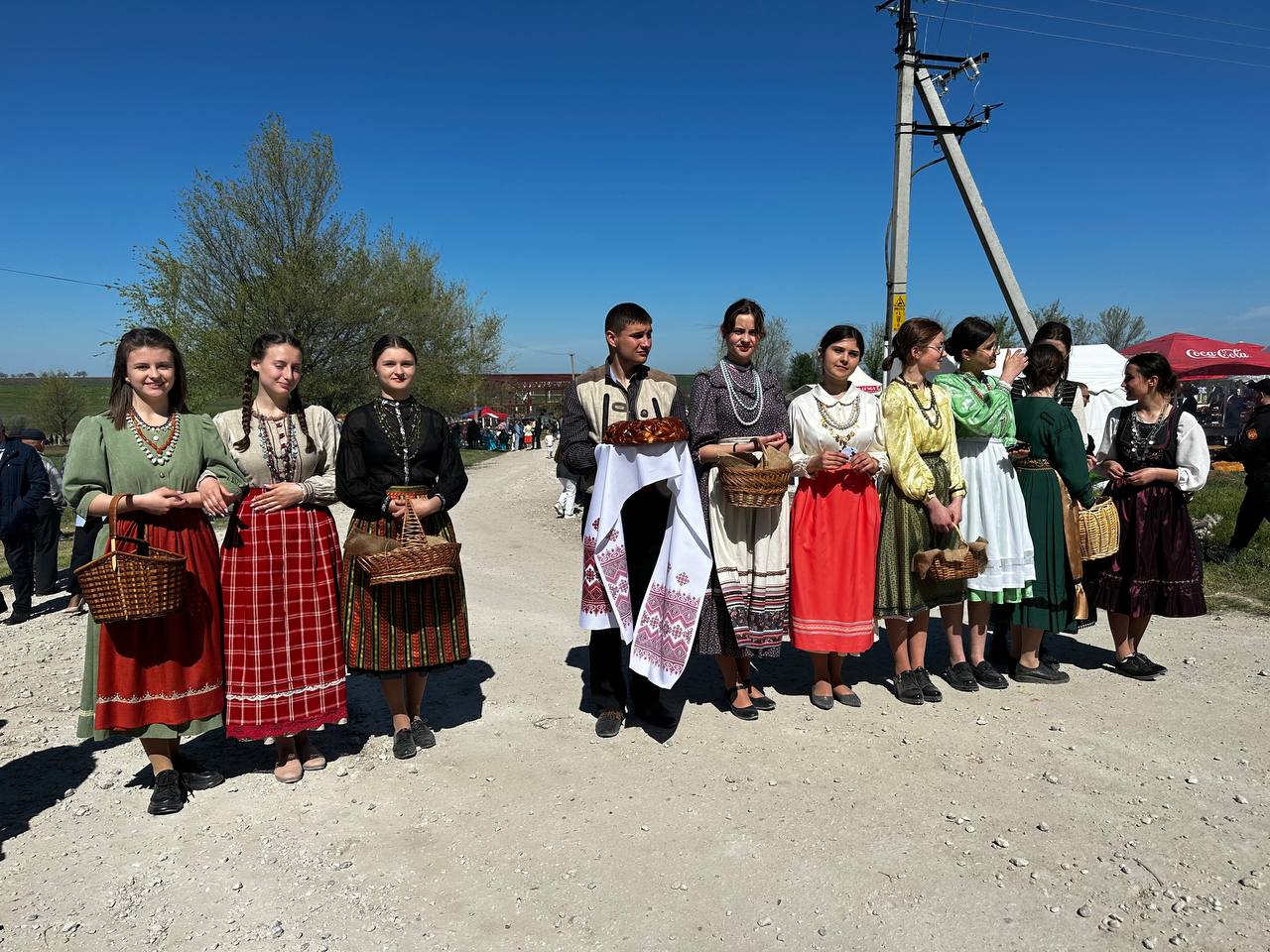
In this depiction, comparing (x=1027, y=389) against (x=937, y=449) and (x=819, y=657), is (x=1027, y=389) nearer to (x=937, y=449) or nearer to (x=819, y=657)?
(x=937, y=449)

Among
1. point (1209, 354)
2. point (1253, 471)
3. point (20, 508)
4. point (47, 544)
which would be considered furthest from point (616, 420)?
point (1209, 354)

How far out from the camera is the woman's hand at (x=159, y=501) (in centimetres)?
317

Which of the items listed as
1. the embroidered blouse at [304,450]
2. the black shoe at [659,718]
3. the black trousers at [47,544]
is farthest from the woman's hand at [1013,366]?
the black trousers at [47,544]

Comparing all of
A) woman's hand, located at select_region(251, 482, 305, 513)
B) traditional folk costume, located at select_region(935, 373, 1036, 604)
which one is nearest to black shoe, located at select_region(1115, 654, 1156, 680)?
traditional folk costume, located at select_region(935, 373, 1036, 604)

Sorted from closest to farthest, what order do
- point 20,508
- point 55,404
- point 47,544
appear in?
1. point 20,508
2. point 47,544
3. point 55,404

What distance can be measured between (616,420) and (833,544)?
1379mm

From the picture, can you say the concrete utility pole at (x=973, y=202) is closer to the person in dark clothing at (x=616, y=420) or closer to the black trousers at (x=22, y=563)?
the person in dark clothing at (x=616, y=420)

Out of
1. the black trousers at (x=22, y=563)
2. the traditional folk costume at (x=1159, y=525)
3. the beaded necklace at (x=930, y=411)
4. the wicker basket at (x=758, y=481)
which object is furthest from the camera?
the black trousers at (x=22, y=563)

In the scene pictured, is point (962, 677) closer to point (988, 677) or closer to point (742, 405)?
point (988, 677)

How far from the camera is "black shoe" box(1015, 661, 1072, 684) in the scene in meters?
4.82

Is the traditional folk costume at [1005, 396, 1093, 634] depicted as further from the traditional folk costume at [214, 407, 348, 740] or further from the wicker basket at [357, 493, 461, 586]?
the traditional folk costume at [214, 407, 348, 740]

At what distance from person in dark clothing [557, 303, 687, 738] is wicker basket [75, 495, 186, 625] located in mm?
1772

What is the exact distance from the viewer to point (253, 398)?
12.0ft

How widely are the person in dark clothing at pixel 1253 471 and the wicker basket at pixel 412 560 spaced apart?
8.14m
